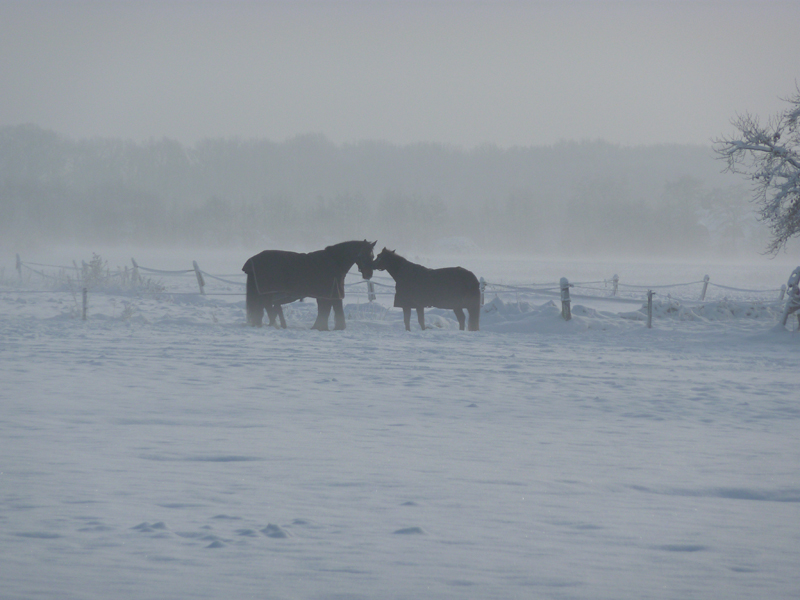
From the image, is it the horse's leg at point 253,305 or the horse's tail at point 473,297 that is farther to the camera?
the horse's leg at point 253,305

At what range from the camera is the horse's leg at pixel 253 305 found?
13.3 metres

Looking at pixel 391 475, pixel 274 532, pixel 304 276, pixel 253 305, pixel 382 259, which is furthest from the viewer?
pixel 253 305

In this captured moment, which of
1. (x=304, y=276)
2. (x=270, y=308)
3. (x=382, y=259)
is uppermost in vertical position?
(x=382, y=259)

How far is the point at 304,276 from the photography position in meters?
13.0

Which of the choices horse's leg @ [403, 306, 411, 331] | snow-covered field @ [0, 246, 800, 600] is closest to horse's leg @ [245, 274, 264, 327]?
horse's leg @ [403, 306, 411, 331]

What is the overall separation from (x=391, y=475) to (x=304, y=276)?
348 inches

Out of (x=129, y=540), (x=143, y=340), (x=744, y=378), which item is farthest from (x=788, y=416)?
(x=143, y=340)

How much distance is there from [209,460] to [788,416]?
5328 mm

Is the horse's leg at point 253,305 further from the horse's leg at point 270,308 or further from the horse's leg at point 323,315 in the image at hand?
the horse's leg at point 323,315

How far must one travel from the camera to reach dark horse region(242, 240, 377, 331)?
42.6 ft

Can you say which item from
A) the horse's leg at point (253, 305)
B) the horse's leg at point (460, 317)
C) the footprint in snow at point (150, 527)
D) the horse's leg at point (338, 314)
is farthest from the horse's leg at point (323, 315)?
the footprint in snow at point (150, 527)

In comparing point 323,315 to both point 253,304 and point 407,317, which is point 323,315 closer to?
point 253,304

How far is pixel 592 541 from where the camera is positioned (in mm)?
3477

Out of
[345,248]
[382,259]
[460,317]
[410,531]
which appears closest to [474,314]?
[460,317]
